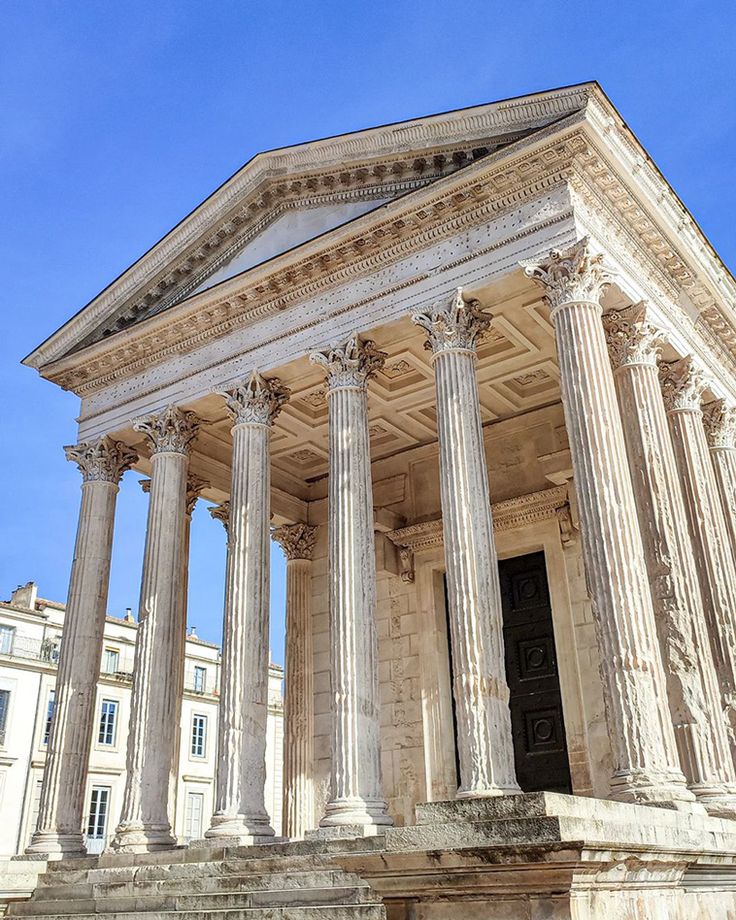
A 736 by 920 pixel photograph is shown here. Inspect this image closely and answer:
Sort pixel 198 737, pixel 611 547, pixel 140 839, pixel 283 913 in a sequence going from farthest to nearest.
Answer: pixel 198 737, pixel 140 839, pixel 611 547, pixel 283 913

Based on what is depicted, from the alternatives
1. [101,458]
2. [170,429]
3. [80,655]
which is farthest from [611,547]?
[101,458]

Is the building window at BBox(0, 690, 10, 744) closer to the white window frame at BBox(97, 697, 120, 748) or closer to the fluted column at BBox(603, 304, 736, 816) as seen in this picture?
the white window frame at BBox(97, 697, 120, 748)

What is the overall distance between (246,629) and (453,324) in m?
5.23

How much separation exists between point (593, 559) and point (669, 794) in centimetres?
261

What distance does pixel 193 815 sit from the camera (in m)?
34.7

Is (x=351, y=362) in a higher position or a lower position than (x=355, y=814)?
higher

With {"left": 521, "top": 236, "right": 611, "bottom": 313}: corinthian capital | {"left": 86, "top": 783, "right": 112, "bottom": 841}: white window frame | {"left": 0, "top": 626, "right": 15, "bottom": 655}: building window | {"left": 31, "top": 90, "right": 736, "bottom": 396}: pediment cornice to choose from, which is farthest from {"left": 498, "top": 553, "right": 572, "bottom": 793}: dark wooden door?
{"left": 0, "top": 626, "right": 15, "bottom": 655}: building window

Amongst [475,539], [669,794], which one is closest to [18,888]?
[475,539]

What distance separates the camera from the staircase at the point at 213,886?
9.99m

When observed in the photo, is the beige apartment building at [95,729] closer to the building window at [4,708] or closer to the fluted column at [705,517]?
the building window at [4,708]

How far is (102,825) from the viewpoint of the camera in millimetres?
31281

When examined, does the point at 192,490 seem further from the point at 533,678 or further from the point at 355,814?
the point at 355,814

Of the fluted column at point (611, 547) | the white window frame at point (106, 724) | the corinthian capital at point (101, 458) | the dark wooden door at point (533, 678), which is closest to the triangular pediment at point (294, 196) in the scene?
the corinthian capital at point (101, 458)

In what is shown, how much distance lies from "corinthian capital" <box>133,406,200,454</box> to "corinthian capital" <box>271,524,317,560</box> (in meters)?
4.58
